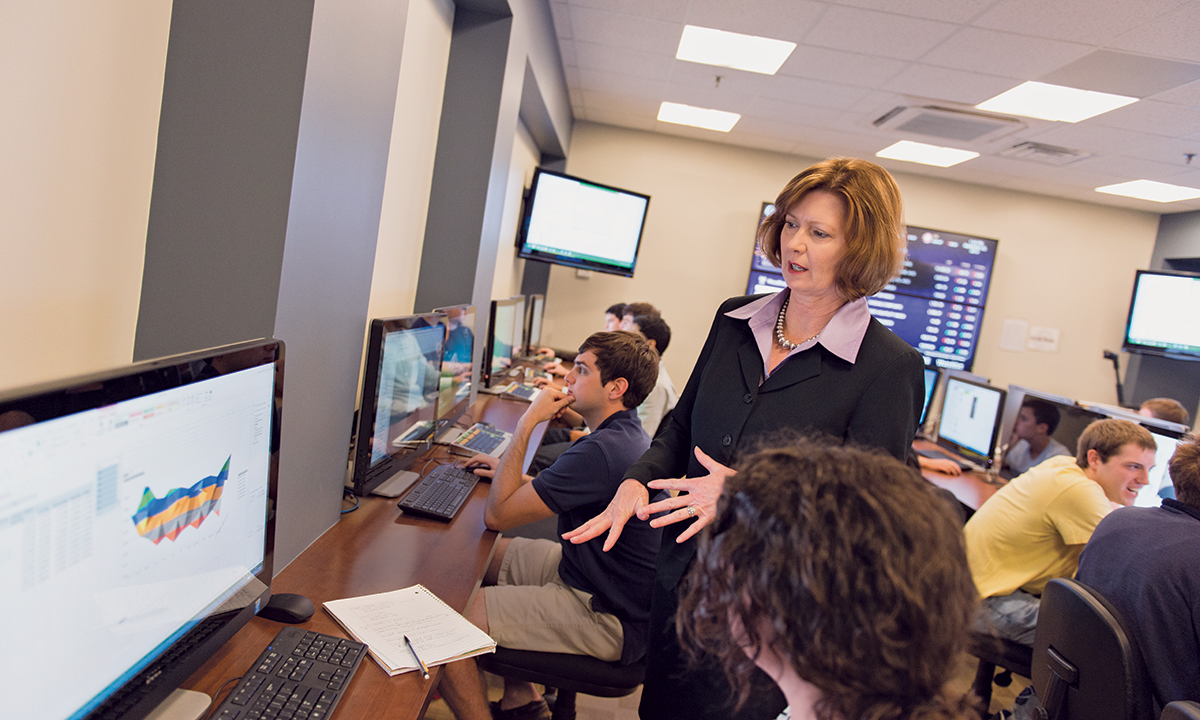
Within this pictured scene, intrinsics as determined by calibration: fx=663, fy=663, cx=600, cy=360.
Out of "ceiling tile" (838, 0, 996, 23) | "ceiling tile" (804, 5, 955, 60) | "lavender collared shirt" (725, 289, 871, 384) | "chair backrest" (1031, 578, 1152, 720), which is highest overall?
"ceiling tile" (804, 5, 955, 60)

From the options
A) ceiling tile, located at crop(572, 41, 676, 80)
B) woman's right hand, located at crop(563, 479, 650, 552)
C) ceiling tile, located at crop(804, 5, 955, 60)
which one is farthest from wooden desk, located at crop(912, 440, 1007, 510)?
ceiling tile, located at crop(572, 41, 676, 80)

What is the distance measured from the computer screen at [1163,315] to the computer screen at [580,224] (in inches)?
162

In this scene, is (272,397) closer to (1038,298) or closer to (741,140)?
(741,140)

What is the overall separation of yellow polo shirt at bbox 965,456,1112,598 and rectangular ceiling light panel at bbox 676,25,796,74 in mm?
2328

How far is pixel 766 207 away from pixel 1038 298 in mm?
2525

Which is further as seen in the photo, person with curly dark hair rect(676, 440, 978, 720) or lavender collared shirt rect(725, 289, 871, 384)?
lavender collared shirt rect(725, 289, 871, 384)

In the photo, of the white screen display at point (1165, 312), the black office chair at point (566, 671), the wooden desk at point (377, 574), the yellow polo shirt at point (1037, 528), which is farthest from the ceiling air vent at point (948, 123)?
the black office chair at point (566, 671)

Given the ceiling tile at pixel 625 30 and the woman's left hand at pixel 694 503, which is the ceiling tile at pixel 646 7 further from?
the woman's left hand at pixel 694 503

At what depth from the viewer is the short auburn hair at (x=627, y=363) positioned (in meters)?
2.02

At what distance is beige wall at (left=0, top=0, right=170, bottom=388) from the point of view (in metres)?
0.92

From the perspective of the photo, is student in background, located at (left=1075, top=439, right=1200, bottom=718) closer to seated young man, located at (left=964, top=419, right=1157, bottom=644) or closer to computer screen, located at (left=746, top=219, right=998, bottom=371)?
seated young man, located at (left=964, top=419, right=1157, bottom=644)

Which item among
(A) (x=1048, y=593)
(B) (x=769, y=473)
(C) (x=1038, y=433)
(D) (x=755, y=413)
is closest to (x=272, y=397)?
(B) (x=769, y=473)

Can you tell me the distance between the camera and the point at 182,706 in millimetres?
847

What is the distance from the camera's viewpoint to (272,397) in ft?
3.18
